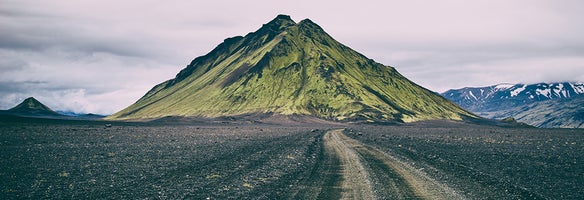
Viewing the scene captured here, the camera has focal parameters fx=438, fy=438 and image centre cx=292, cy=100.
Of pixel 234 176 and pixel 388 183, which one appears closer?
pixel 388 183

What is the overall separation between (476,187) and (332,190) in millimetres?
8326

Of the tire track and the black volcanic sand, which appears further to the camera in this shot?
the black volcanic sand

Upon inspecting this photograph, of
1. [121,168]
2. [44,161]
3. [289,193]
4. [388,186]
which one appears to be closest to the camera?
[289,193]

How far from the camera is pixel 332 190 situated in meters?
23.0

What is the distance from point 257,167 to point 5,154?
25.1 metres

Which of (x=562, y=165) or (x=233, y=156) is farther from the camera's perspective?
(x=233, y=156)

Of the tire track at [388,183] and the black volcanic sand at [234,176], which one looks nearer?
the tire track at [388,183]

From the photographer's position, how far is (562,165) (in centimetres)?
3578

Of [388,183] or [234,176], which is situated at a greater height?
[234,176]

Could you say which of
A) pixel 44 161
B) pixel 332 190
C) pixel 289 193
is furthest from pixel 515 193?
pixel 44 161

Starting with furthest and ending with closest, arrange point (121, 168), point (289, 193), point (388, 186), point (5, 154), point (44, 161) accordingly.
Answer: point (5, 154) → point (44, 161) → point (121, 168) → point (388, 186) → point (289, 193)

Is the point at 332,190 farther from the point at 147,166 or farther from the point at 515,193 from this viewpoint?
the point at 147,166

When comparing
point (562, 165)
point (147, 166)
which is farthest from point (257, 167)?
point (562, 165)

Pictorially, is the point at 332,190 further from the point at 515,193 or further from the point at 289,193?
the point at 515,193
